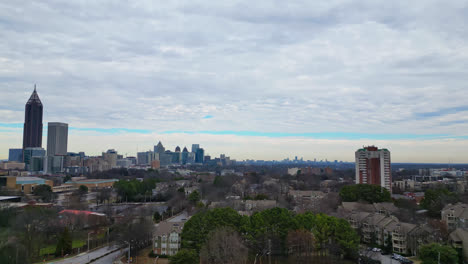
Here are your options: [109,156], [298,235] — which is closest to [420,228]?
[298,235]

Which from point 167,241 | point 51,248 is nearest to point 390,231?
point 167,241

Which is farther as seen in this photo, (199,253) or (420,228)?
(420,228)

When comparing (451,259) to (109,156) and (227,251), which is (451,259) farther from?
(109,156)

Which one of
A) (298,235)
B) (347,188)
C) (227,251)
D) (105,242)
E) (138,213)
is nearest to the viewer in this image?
(227,251)

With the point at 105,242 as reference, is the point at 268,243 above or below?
above

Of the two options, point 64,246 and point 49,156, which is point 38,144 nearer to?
point 49,156

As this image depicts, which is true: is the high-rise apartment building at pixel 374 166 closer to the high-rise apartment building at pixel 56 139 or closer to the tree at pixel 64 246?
the tree at pixel 64 246

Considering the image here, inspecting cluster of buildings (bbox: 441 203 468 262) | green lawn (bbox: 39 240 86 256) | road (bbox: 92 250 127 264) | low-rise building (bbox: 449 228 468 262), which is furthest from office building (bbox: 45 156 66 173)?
low-rise building (bbox: 449 228 468 262)
